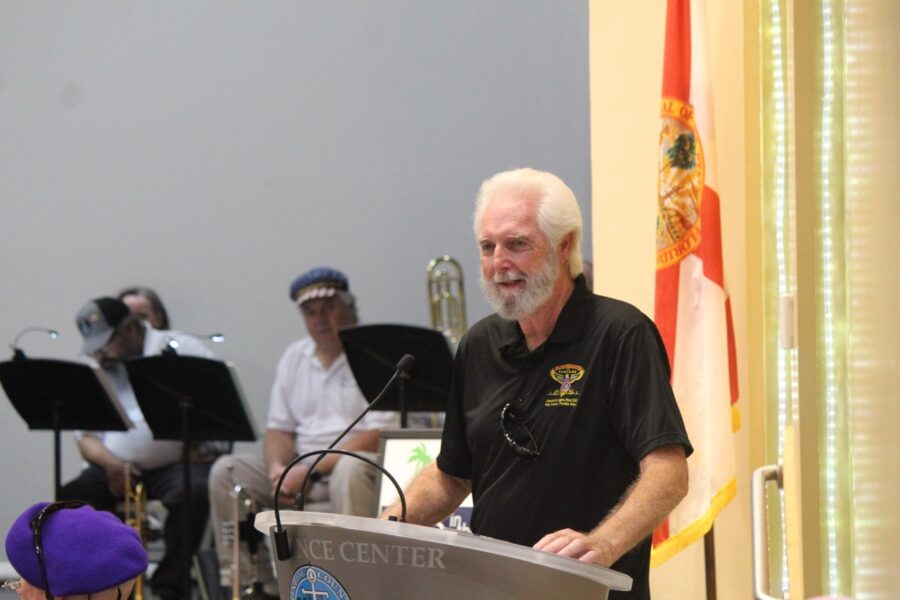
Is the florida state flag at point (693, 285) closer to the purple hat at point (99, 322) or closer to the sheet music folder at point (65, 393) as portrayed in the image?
the sheet music folder at point (65, 393)

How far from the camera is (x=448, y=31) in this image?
707 centimetres

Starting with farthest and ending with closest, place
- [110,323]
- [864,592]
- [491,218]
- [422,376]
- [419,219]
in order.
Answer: [419,219] → [110,323] → [422,376] → [491,218] → [864,592]

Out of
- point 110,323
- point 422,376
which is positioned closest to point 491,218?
point 422,376

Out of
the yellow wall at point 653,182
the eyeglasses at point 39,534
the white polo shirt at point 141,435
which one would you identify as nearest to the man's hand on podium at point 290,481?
the white polo shirt at point 141,435

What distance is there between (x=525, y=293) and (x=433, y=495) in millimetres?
470

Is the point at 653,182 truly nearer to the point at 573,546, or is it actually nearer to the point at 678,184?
the point at 678,184

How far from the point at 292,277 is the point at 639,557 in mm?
5038

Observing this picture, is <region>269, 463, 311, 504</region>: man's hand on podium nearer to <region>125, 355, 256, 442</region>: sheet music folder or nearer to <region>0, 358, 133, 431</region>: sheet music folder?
<region>125, 355, 256, 442</region>: sheet music folder

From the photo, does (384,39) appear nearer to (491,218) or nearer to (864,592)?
(491,218)

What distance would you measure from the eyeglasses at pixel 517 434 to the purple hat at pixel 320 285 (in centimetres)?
383

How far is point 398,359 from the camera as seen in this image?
199 inches

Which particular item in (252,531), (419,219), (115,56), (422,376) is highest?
(115,56)

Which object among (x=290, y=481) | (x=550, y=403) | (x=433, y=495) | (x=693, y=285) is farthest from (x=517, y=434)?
(x=290, y=481)

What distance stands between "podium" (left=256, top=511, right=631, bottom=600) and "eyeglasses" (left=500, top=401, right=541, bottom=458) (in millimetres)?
644
